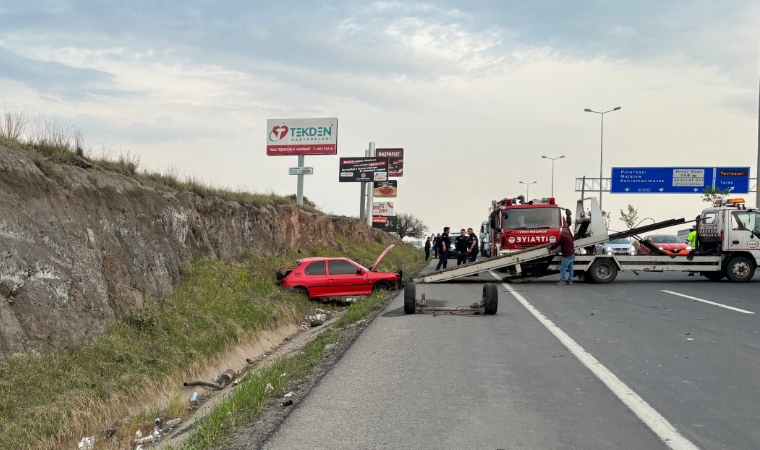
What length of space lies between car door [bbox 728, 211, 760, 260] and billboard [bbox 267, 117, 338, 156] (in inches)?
998

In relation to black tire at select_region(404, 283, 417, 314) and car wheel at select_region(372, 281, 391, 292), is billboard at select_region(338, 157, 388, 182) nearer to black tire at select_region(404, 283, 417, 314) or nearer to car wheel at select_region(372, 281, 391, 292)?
car wheel at select_region(372, 281, 391, 292)

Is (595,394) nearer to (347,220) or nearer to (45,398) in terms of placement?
(45,398)

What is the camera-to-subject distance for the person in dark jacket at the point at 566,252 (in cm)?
2019

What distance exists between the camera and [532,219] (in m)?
23.4


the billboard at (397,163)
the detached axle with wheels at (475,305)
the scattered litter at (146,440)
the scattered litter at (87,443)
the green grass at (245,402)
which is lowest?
the scattered litter at (87,443)

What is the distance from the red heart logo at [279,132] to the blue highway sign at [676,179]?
22.1 meters

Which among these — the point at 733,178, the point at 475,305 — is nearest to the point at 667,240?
the point at 733,178

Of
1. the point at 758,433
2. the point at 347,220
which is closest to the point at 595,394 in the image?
the point at 758,433

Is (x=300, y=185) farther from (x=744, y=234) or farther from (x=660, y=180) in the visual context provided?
(x=744, y=234)

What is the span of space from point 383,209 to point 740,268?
2496 inches

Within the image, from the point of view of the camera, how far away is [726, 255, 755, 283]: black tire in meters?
21.3

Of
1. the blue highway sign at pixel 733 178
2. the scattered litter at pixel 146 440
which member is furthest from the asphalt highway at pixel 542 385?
the blue highway sign at pixel 733 178

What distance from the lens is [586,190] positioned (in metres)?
51.2

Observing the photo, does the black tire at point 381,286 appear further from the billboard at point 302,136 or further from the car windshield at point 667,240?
the billboard at point 302,136
